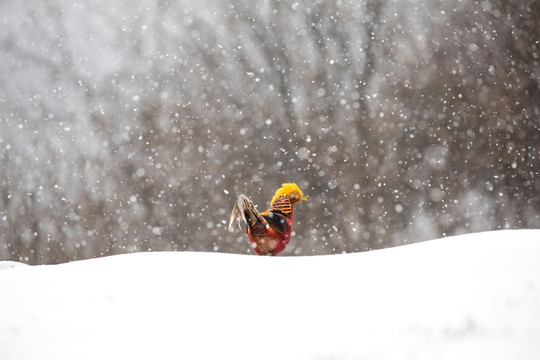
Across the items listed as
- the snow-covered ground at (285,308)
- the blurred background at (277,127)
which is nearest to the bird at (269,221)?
the snow-covered ground at (285,308)

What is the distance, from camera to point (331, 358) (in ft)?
1.83

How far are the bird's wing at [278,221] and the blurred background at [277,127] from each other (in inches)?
53.8

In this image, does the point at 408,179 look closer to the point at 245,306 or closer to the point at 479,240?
the point at 479,240

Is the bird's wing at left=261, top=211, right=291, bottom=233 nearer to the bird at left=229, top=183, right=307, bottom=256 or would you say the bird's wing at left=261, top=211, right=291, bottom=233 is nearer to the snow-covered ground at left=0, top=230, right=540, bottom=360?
the bird at left=229, top=183, right=307, bottom=256

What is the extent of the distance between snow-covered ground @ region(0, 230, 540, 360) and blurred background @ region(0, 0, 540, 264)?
108 inches

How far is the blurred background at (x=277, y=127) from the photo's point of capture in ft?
11.5

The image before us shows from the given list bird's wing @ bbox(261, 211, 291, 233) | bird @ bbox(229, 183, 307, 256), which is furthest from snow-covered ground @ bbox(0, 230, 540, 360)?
bird's wing @ bbox(261, 211, 291, 233)

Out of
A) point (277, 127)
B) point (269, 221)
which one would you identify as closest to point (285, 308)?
point (269, 221)

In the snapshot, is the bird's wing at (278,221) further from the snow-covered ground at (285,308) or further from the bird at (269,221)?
the snow-covered ground at (285,308)

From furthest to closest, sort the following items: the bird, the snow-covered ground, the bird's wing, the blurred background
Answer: the blurred background → the bird's wing → the bird → the snow-covered ground

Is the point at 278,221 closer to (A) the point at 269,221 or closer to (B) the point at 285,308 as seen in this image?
(A) the point at 269,221

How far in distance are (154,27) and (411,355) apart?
3.85m

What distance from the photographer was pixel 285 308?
0.65 metres

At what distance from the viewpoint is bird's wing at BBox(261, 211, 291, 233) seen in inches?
83.4
